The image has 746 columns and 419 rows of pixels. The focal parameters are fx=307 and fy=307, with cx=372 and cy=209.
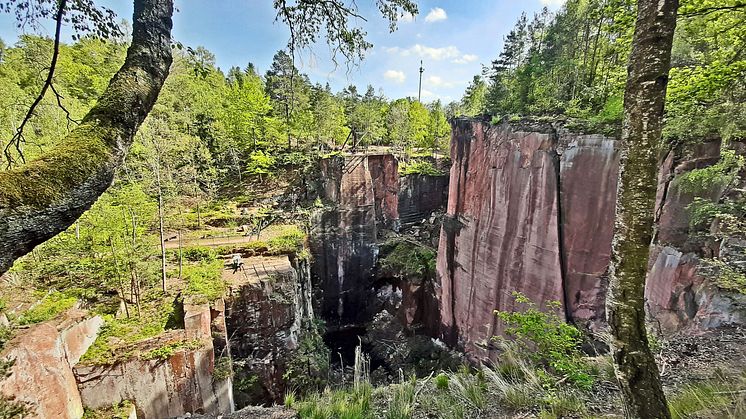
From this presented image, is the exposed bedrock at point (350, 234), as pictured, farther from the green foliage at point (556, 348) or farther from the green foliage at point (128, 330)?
the green foliage at point (556, 348)

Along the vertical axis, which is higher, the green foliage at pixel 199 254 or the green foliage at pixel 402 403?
the green foliage at pixel 402 403

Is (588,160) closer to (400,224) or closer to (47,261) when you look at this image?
(400,224)

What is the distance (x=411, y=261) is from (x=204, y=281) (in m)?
10.4

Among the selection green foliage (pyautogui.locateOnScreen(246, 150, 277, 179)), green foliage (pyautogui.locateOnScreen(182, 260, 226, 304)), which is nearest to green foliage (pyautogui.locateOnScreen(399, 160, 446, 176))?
green foliage (pyautogui.locateOnScreen(246, 150, 277, 179))

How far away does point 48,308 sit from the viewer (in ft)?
20.7

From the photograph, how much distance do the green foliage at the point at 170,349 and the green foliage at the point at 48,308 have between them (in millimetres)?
1944

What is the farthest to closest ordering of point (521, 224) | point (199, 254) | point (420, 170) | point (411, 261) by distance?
point (420, 170) < point (411, 261) < point (199, 254) < point (521, 224)

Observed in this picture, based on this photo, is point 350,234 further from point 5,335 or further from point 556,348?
point 556,348

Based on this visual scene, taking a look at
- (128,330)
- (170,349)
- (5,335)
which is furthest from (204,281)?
(5,335)

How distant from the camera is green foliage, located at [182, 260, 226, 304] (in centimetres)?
823

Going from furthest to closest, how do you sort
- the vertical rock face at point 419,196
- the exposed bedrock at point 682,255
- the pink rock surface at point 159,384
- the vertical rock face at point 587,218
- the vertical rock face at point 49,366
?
the vertical rock face at point 419,196 < the vertical rock face at point 587,218 < the pink rock surface at point 159,384 < the exposed bedrock at point 682,255 < the vertical rock face at point 49,366

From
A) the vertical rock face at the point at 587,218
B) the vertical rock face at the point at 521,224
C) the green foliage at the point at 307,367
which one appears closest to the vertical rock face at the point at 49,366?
the green foliage at the point at 307,367

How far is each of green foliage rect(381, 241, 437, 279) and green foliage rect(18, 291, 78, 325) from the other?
12838mm

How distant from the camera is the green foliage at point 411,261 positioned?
632 inches
